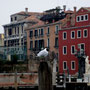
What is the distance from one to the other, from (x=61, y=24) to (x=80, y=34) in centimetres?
461

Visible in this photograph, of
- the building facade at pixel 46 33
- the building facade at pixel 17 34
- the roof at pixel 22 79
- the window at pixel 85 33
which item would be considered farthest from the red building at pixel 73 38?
the roof at pixel 22 79

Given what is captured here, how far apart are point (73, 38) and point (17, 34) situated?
15.3m

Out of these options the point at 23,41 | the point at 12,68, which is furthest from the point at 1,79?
the point at 23,41

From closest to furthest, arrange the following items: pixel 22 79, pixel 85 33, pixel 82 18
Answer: pixel 22 79, pixel 82 18, pixel 85 33

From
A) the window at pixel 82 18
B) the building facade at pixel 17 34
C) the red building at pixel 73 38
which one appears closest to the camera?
the window at pixel 82 18

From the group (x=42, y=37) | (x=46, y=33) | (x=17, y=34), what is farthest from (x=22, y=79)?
(x=17, y=34)

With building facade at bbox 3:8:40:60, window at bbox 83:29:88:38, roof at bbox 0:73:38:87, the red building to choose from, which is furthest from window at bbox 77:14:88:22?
roof at bbox 0:73:38:87

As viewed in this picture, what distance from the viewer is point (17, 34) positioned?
69.6 m

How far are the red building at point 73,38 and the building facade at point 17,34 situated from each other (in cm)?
1012

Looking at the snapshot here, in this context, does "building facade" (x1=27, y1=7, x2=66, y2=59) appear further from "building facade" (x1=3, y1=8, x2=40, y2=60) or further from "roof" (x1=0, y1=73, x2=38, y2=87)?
"roof" (x1=0, y1=73, x2=38, y2=87)

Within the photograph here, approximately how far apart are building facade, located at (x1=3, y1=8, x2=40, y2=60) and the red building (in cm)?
1012

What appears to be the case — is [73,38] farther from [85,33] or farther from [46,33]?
[46,33]

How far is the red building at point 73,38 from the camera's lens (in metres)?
54.0

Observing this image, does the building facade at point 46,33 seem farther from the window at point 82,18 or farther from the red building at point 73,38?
the window at point 82,18
